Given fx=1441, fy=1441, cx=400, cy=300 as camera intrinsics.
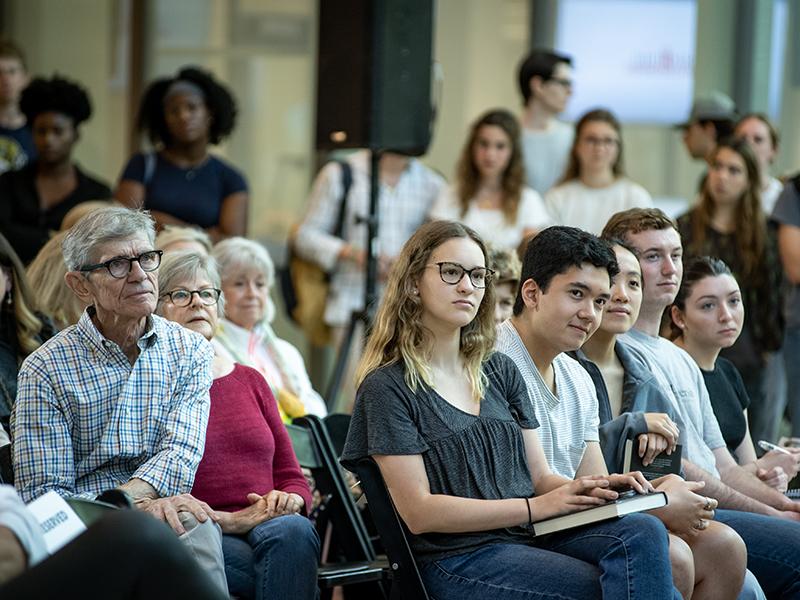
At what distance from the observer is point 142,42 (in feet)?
30.7

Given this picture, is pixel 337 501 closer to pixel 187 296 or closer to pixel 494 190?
pixel 187 296

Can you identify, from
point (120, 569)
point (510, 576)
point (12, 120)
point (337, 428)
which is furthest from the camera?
point (12, 120)

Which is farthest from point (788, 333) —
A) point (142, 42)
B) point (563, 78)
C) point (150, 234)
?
point (142, 42)

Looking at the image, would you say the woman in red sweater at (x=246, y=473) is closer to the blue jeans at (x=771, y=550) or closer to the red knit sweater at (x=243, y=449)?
the red knit sweater at (x=243, y=449)

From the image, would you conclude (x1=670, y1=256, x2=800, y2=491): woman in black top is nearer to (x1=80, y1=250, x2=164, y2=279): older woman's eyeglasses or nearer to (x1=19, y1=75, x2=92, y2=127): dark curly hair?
(x1=80, y1=250, x2=164, y2=279): older woman's eyeglasses

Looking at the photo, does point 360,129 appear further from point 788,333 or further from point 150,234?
point 150,234

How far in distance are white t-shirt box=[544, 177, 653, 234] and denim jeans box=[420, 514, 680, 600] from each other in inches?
133

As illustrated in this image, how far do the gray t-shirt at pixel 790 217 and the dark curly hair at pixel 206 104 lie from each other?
264 cm

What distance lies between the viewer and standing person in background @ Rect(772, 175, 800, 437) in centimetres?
628

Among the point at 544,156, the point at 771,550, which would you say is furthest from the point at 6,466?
the point at 544,156

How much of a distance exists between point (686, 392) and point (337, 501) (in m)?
1.17

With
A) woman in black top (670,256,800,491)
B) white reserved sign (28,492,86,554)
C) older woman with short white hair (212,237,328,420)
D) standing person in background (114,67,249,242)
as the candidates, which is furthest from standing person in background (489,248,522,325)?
white reserved sign (28,492,86,554)

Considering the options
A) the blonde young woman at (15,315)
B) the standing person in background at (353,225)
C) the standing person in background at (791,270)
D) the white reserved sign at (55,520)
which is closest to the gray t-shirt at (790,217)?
the standing person in background at (791,270)

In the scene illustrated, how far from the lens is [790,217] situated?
650 cm
